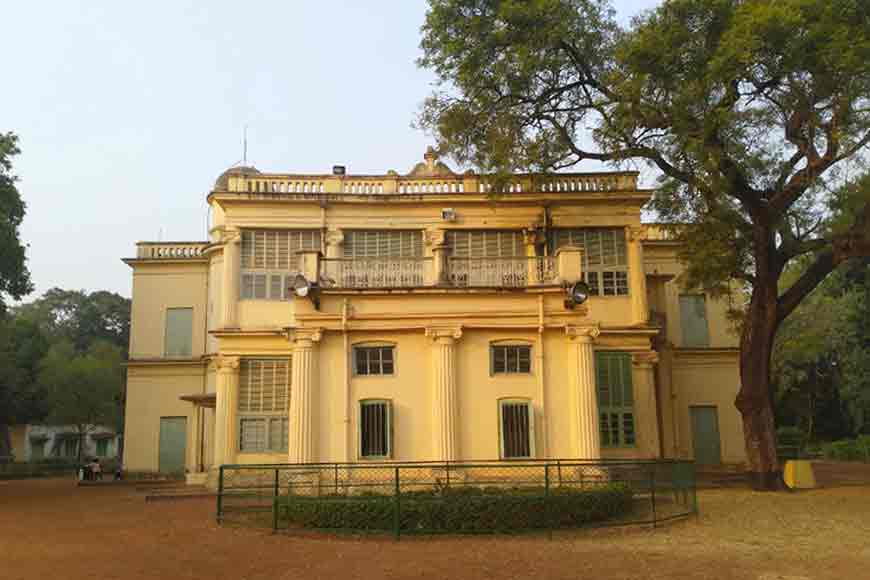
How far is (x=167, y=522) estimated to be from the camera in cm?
1575

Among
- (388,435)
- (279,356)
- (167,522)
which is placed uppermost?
(279,356)

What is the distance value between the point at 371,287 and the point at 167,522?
650cm

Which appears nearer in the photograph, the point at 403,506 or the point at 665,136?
the point at 403,506

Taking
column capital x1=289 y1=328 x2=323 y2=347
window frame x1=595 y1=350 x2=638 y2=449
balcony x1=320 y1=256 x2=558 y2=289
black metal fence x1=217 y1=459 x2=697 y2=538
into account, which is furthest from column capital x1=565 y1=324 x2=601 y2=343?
column capital x1=289 y1=328 x2=323 y2=347

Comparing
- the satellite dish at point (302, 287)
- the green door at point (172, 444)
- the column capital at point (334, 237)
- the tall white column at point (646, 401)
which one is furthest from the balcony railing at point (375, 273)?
the green door at point (172, 444)

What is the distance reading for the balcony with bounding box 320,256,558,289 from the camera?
18.2 m

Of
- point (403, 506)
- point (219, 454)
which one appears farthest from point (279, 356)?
point (403, 506)

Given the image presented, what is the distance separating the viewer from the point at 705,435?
2708 centimetres

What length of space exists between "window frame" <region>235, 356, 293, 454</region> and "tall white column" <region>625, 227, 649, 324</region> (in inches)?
399

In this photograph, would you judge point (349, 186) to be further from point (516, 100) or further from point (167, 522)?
point (167, 522)

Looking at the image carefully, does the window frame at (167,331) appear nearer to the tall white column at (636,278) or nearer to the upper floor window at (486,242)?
the upper floor window at (486,242)

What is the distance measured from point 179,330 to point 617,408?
16.4 metres

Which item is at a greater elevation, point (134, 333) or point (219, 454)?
point (134, 333)

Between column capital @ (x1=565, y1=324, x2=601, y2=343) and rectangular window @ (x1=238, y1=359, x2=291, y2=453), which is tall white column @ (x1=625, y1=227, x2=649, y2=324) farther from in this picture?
rectangular window @ (x1=238, y1=359, x2=291, y2=453)
